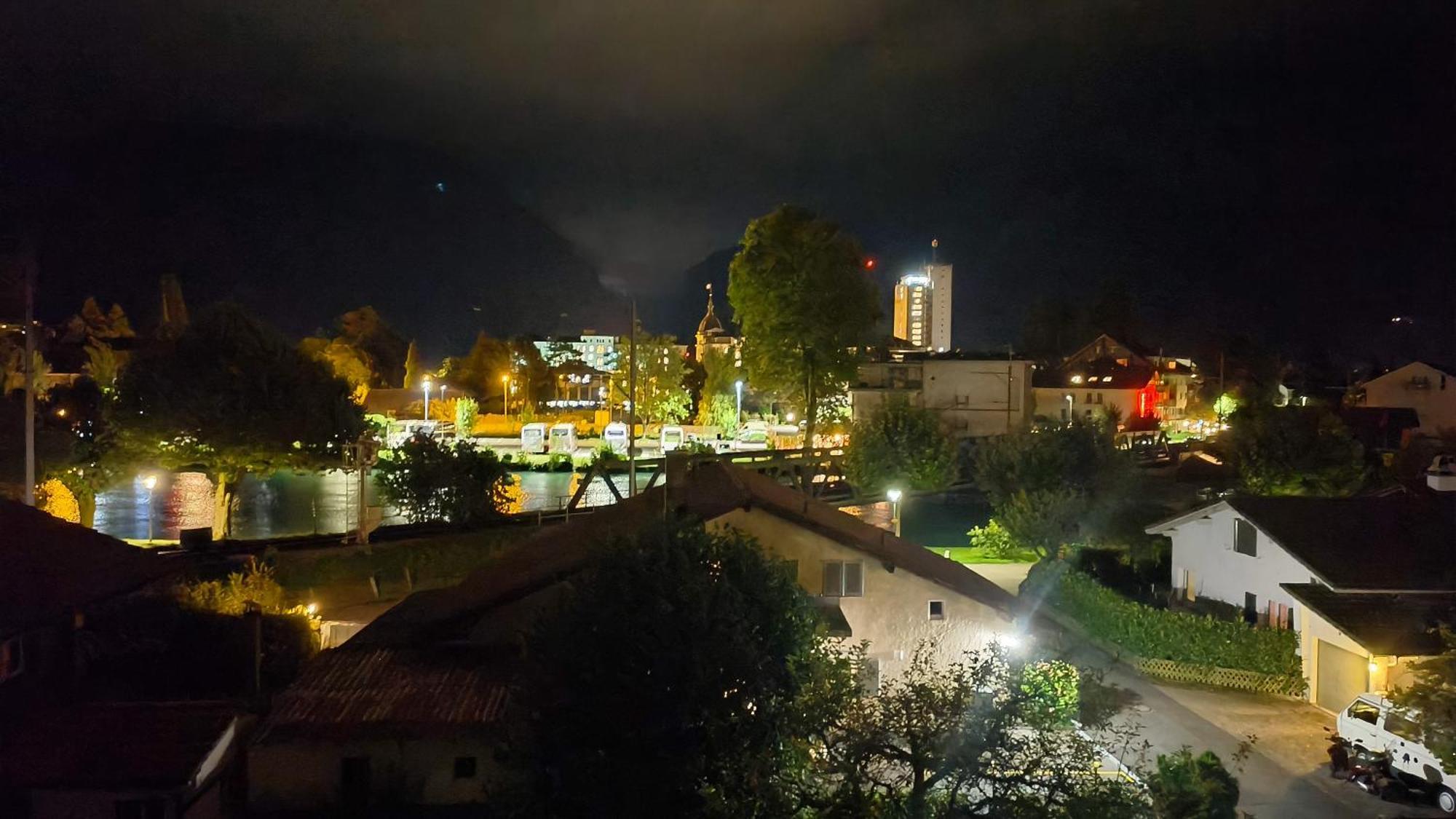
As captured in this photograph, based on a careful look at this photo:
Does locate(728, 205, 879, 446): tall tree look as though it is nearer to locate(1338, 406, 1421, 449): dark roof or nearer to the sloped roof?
the sloped roof

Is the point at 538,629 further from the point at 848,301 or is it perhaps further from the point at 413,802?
the point at 848,301

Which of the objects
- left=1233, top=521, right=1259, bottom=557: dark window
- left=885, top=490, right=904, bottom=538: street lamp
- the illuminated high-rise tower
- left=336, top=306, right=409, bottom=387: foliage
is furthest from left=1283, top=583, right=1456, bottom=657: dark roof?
the illuminated high-rise tower

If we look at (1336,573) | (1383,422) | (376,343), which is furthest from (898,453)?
(376,343)

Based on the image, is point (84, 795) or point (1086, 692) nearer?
point (1086, 692)

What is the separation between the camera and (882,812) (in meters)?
7.50

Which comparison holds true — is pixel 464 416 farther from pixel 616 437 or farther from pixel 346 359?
pixel 346 359

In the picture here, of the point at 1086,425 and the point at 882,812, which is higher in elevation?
the point at 1086,425

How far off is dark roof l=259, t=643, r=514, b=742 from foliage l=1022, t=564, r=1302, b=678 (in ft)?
44.7

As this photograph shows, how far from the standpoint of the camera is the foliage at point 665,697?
25.1 feet

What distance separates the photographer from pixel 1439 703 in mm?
11008

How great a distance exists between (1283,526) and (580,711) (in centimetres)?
1802

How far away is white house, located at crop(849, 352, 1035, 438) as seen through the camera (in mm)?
56188

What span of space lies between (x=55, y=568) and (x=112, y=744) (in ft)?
13.4

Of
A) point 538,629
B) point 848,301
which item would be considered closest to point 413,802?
point 538,629
